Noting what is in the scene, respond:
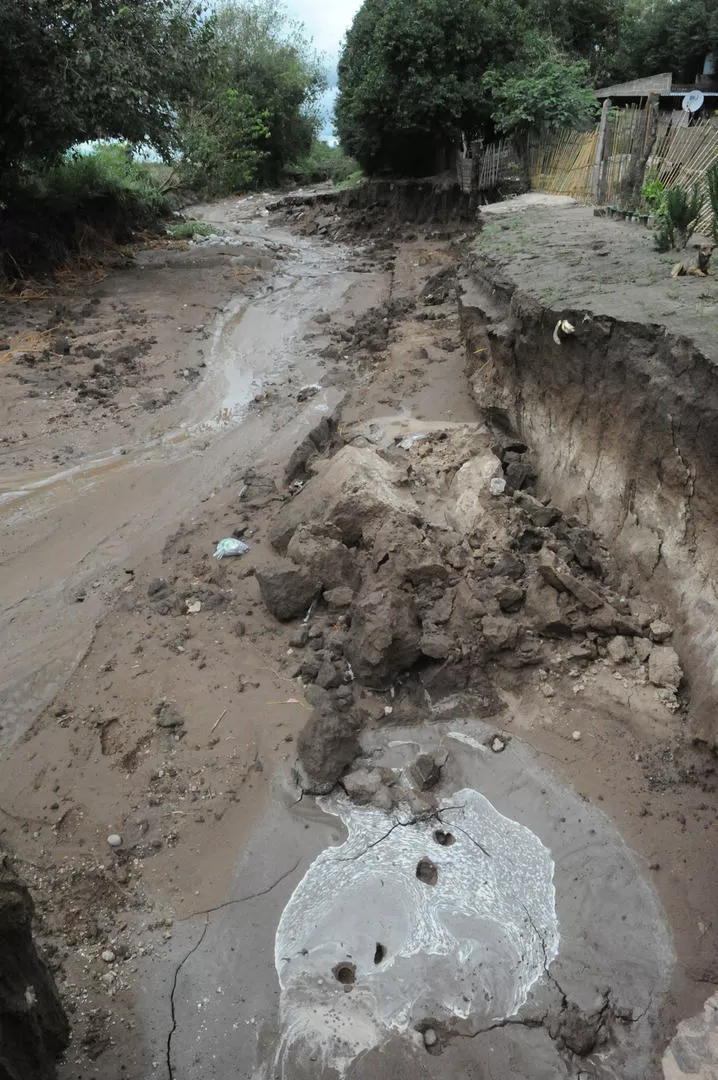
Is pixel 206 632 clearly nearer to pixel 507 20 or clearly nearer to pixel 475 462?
Result: pixel 475 462

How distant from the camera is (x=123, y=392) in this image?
28.6 feet

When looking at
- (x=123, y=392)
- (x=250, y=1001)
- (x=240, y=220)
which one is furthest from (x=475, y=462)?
(x=240, y=220)

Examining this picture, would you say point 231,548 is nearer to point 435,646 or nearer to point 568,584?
point 435,646

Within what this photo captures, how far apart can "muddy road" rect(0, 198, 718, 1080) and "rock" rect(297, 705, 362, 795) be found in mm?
14

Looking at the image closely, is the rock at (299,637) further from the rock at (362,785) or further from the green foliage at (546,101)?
the green foliage at (546,101)

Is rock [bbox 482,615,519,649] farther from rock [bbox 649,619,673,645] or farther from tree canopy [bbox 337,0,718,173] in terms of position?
tree canopy [bbox 337,0,718,173]

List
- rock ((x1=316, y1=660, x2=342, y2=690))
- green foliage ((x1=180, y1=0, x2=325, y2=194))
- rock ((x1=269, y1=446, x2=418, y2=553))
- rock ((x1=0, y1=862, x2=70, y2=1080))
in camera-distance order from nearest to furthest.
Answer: rock ((x1=0, y1=862, x2=70, y2=1080)) < rock ((x1=316, y1=660, x2=342, y2=690)) < rock ((x1=269, y1=446, x2=418, y2=553)) < green foliage ((x1=180, y1=0, x2=325, y2=194))

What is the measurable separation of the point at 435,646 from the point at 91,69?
10838 millimetres

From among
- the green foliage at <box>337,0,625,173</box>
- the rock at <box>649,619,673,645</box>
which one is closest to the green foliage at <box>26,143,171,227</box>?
the green foliage at <box>337,0,625,173</box>

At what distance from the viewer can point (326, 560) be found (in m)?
4.75

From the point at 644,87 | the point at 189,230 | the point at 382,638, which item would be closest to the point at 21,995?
the point at 382,638

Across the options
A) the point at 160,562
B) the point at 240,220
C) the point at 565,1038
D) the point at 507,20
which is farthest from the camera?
the point at 240,220

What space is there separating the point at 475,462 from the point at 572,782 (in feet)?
9.21

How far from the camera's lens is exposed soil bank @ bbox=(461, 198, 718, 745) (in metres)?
3.91
